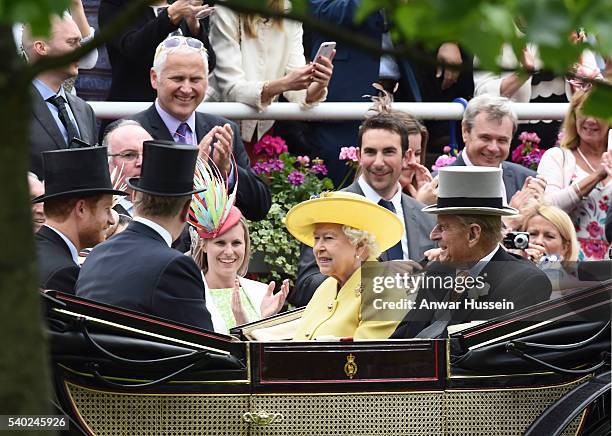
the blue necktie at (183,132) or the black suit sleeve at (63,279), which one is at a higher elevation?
the blue necktie at (183,132)

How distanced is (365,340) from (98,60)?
126 inches

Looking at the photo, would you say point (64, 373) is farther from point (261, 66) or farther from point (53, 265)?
point (261, 66)

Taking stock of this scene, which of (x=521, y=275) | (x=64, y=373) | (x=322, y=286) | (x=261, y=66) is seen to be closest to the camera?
(x=64, y=373)

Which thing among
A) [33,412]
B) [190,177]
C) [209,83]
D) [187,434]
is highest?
[209,83]

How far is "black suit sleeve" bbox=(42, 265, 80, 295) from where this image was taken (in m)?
6.12

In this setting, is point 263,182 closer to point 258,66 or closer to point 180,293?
point 258,66

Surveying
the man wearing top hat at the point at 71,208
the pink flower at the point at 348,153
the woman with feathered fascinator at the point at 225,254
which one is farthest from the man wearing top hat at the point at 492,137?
the man wearing top hat at the point at 71,208

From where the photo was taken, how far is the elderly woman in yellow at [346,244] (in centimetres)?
619

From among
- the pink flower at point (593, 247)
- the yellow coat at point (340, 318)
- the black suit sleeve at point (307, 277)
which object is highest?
the pink flower at point (593, 247)

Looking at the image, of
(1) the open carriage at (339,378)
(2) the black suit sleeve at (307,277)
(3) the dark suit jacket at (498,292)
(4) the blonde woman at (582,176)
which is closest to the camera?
(1) the open carriage at (339,378)

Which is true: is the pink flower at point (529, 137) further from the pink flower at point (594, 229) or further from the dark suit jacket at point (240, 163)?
the dark suit jacket at point (240, 163)

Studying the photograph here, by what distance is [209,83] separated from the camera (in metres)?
8.36

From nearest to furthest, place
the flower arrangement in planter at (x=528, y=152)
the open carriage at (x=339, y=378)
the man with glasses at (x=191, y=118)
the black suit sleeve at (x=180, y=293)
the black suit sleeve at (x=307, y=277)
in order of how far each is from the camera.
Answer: the open carriage at (x=339, y=378), the black suit sleeve at (x=180, y=293), the black suit sleeve at (x=307, y=277), the man with glasses at (x=191, y=118), the flower arrangement in planter at (x=528, y=152)

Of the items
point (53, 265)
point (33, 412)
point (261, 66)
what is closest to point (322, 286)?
point (53, 265)
